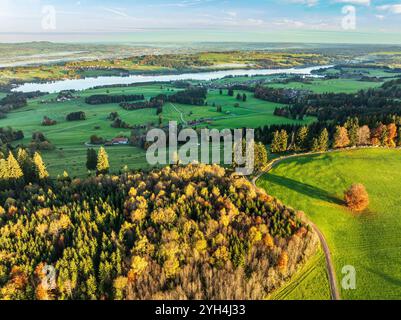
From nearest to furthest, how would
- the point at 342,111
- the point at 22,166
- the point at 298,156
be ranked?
1. the point at 22,166
2. the point at 298,156
3. the point at 342,111

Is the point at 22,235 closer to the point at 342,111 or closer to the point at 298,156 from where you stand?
the point at 298,156

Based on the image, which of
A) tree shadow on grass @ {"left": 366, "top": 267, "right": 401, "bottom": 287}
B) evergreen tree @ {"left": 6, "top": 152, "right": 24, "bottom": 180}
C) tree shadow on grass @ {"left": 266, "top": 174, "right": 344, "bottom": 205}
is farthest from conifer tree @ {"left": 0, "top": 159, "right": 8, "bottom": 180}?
tree shadow on grass @ {"left": 366, "top": 267, "right": 401, "bottom": 287}

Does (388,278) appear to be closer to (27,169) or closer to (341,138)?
(341,138)

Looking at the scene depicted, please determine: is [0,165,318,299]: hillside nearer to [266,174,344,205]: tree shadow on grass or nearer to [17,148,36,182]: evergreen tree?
[266,174,344,205]: tree shadow on grass

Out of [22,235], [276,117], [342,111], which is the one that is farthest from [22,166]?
[342,111]

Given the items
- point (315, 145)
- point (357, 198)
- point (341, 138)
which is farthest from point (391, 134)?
point (357, 198)

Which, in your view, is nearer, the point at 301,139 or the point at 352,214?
the point at 352,214
